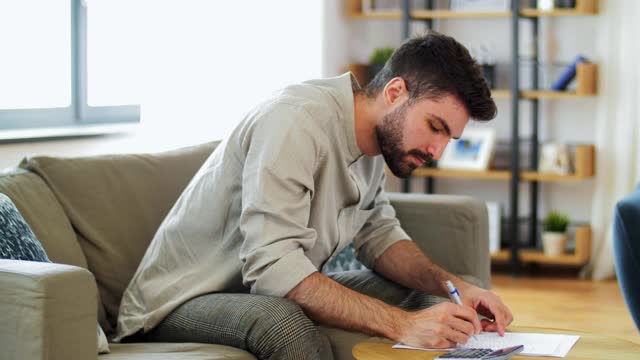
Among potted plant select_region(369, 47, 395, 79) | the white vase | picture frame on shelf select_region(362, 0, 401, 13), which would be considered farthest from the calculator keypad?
picture frame on shelf select_region(362, 0, 401, 13)

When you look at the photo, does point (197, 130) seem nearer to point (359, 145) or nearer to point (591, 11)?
point (359, 145)

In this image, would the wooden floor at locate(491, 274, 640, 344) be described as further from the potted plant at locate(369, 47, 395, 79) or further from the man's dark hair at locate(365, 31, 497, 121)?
the man's dark hair at locate(365, 31, 497, 121)

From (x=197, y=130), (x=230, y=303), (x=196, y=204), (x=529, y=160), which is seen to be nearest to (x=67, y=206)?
(x=196, y=204)

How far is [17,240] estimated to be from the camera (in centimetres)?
193

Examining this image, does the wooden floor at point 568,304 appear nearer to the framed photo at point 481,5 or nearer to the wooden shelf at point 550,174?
the wooden shelf at point 550,174

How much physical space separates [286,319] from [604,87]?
334 cm

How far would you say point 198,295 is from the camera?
7.06 feet

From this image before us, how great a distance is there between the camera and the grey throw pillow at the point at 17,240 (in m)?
1.90

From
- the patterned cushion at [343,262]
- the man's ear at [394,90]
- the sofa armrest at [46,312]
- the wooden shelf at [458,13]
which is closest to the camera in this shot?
the sofa armrest at [46,312]

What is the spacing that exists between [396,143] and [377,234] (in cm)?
41

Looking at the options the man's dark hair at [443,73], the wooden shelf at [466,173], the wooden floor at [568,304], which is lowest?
the wooden floor at [568,304]

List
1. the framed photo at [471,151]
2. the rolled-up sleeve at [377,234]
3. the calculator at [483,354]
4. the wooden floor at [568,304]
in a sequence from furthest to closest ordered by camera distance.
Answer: the framed photo at [471,151], the wooden floor at [568,304], the rolled-up sleeve at [377,234], the calculator at [483,354]

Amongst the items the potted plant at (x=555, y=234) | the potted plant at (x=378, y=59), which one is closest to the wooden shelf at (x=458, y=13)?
the potted plant at (x=378, y=59)

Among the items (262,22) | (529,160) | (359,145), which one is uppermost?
(262,22)
